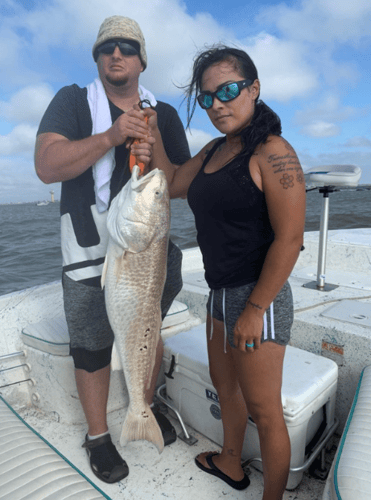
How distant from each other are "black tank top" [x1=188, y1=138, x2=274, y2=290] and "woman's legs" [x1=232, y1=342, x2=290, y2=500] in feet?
1.23

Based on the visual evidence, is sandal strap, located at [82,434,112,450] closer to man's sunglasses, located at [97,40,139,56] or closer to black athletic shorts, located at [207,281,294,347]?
black athletic shorts, located at [207,281,294,347]

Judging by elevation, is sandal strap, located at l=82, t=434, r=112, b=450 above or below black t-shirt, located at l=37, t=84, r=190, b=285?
below

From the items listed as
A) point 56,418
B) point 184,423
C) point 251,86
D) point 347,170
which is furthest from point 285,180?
point 56,418

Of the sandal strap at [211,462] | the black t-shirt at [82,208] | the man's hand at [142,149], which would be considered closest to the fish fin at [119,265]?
the black t-shirt at [82,208]

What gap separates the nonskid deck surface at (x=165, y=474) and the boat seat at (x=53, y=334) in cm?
68

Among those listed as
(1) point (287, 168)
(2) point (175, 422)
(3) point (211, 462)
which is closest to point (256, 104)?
(1) point (287, 168)

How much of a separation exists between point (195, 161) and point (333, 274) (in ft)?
10.9

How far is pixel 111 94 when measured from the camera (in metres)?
2.33

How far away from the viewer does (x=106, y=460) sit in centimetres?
252

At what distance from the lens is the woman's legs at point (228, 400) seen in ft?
7.06

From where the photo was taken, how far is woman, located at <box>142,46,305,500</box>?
65.3 inches

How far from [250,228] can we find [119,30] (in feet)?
4.50

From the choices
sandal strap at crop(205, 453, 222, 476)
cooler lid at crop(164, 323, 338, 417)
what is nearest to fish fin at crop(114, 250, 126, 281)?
cooler lid at crop(164, 323, 338, 417)

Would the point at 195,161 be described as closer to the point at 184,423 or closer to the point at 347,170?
the point at 347,170
